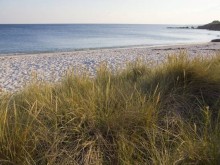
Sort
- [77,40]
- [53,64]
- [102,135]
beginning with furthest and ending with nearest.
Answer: [77,40], [53,64], [102,135]

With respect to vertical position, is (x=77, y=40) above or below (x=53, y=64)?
above

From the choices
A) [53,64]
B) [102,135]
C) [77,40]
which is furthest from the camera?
[77,40]

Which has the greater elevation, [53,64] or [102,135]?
[102,135]

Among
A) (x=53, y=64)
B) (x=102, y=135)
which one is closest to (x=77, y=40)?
(x=53, y=64)

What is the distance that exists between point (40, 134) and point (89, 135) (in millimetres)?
403

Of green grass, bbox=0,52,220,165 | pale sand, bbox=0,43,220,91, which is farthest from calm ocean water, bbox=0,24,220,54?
green grass, bbox=0,52,220,165

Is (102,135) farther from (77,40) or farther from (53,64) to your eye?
(77,40)

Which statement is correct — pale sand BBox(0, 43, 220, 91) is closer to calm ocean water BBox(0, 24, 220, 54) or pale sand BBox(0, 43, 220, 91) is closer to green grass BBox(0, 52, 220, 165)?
green grass BBox(0, 52, 220, 165)

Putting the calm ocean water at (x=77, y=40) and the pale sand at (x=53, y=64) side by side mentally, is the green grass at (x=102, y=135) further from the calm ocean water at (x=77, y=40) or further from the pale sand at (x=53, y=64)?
the calm ocean water at (x=77, y=40)

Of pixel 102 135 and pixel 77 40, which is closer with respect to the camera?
pixel 102 135

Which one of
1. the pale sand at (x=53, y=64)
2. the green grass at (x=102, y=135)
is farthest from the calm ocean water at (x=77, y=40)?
the green grass at (x=102, y=135)

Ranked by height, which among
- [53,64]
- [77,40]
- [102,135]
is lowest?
[53,64]

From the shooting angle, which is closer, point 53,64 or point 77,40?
point 53,64

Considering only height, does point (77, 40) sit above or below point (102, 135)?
below
